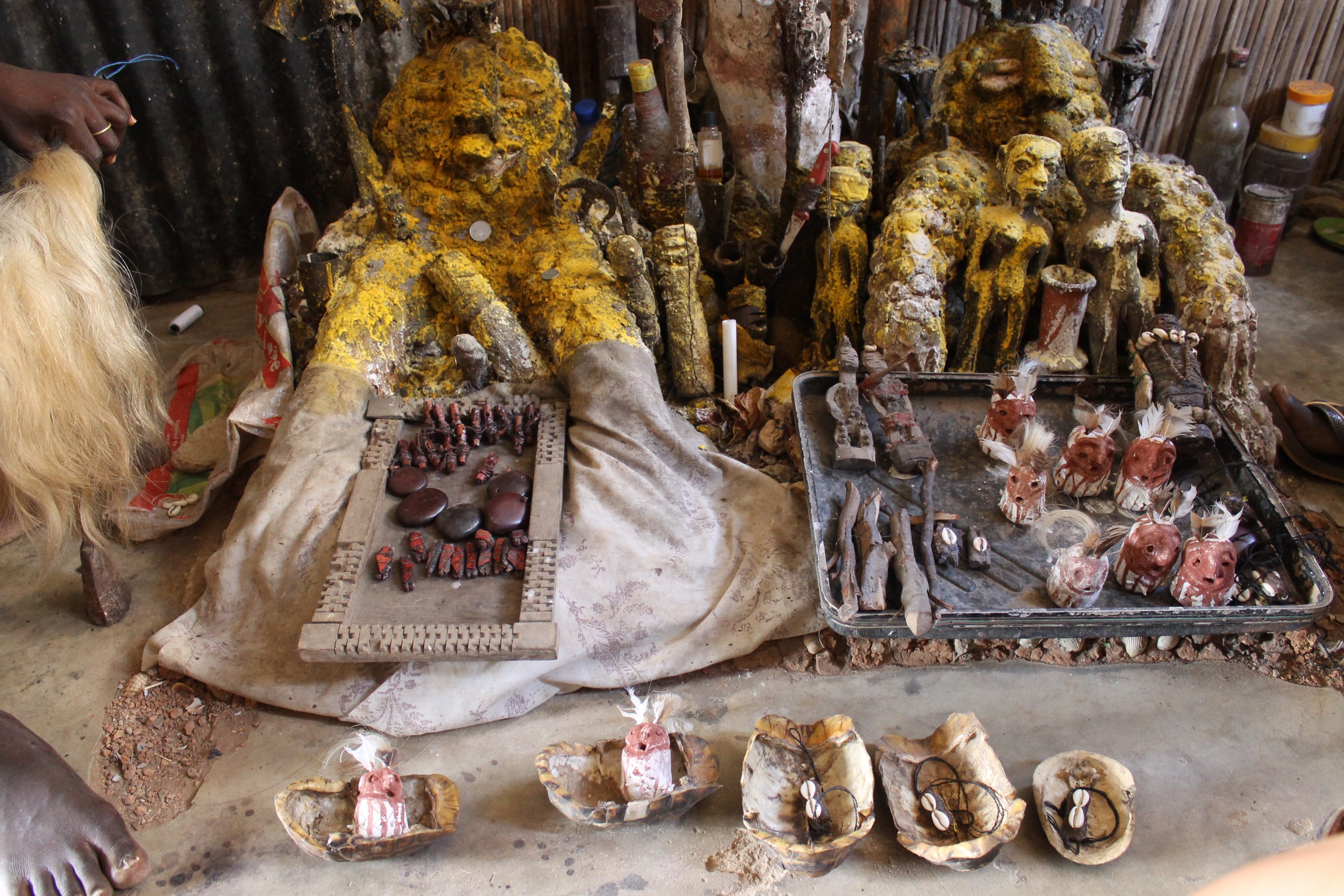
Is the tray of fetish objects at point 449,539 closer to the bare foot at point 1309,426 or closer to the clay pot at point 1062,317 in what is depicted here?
the clay pot at point 1062,317

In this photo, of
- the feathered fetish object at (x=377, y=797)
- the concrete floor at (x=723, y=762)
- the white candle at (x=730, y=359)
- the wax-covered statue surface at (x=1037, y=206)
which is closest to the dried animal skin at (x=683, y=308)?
the white candle at (x=730, y=359)

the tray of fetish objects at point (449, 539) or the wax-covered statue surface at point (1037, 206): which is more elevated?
the wax-covered statue surface at point (1037, 206)

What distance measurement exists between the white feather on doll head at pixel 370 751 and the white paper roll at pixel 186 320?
11.1ft

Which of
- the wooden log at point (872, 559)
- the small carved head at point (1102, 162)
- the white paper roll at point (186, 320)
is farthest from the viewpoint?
the white paper roll at point (186, 320)

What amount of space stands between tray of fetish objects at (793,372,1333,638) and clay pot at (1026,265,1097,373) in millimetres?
137

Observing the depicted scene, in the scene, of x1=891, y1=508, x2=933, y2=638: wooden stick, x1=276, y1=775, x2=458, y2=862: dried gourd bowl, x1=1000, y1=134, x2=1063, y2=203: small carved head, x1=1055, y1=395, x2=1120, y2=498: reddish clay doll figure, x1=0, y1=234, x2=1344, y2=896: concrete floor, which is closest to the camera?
x1=276, y1=775, x2=458, y2=862: dried gourd bowl

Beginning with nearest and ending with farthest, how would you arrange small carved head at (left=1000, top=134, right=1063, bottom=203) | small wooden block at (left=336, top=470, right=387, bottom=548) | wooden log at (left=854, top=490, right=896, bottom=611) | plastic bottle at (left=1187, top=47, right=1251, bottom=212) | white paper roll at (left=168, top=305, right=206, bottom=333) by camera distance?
1. wooden log at (left=854, top=490, right=896, bottom=611)
2. small wooden block at (left=336, top=470, right=387, bottom=548)
3. small carved head at (left=1000, top=134, right=1063, bottom=203)
4. white paper roll at (left=168, top=305, right=206, bottom=333)
5. plastic bottle at (left=1187, top=47, right=1251, bottom=212)

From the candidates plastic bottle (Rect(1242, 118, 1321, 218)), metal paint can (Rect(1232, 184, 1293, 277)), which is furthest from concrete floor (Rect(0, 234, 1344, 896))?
plastic bottle (Rect(1242, 118, 1321, 218))

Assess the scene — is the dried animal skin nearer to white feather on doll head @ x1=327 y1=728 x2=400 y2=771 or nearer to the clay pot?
the clay pot

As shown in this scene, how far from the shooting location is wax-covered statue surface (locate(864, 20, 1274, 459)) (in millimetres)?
4125

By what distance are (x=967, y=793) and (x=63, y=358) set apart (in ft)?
11.4

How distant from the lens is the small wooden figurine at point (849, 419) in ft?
12.4

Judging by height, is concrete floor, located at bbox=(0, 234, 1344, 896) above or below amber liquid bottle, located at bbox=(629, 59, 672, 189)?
below

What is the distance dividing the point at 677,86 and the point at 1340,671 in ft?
12.0
